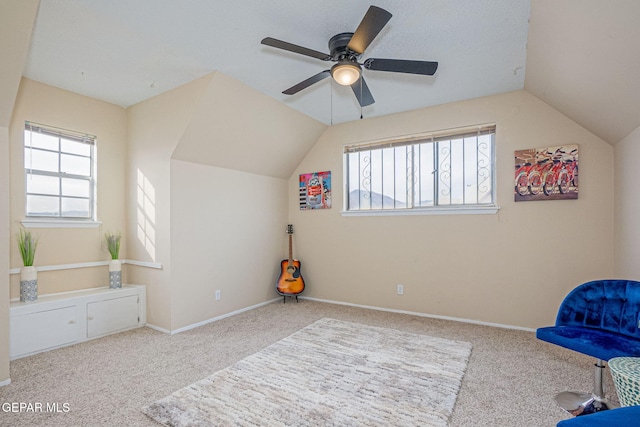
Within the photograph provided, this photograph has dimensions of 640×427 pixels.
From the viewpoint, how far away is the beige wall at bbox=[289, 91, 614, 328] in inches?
124

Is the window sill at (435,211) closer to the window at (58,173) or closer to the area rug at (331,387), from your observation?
the area rug at (331,387)

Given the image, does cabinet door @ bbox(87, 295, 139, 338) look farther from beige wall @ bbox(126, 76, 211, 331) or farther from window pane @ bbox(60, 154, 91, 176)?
window pane @ bbox(60, 154, 91, 176)

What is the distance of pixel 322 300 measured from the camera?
472 cm

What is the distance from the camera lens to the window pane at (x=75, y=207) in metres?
3.44

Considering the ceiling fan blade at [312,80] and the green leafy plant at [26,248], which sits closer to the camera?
the ceiling fan blade at [312,80]

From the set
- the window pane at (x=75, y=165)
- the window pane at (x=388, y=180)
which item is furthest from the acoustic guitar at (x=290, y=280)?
the window pane at (x=75, y=165)

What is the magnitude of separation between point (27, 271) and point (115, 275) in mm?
797

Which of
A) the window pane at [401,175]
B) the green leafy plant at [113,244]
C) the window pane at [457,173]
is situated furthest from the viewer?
the window pane at [401,175]

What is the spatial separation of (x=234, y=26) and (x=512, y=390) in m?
3.32

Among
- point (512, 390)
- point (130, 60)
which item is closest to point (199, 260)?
point (130, 60)

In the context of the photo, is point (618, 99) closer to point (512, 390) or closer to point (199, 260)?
point (512, 390)

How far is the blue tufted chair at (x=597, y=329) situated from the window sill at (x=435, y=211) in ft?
4.48

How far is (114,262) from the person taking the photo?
3639 mm

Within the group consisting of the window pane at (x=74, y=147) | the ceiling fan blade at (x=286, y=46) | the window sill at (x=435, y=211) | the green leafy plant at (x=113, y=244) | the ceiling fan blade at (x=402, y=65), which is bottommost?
the green leafy plant at (x=113, y=244)
